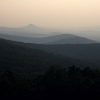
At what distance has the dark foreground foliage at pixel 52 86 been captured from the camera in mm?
28859

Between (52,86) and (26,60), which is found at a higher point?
(52,86)

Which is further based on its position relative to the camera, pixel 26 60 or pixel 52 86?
pixel 26 60

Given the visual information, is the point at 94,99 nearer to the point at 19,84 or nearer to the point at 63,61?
the point at 19,84

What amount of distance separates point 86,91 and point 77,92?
25.8 inches

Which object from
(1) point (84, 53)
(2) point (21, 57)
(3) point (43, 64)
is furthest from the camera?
(1) point (84, 53)

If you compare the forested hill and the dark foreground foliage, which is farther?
the forested hill

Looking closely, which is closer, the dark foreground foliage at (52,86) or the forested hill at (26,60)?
the dark foreground foliage at (52,86)

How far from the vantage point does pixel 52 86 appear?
98.8ft

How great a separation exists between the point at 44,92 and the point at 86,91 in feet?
9.99

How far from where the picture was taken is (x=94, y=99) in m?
28.1

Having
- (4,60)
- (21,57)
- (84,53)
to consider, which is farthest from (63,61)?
(84,53)

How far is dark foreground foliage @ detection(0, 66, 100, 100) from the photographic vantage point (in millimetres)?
28859

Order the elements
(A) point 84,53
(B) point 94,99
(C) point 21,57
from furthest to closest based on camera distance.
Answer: (A) point 84,53
(C) point 21,57
(B) point 94,99

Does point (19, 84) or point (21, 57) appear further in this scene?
point (21, 57)
